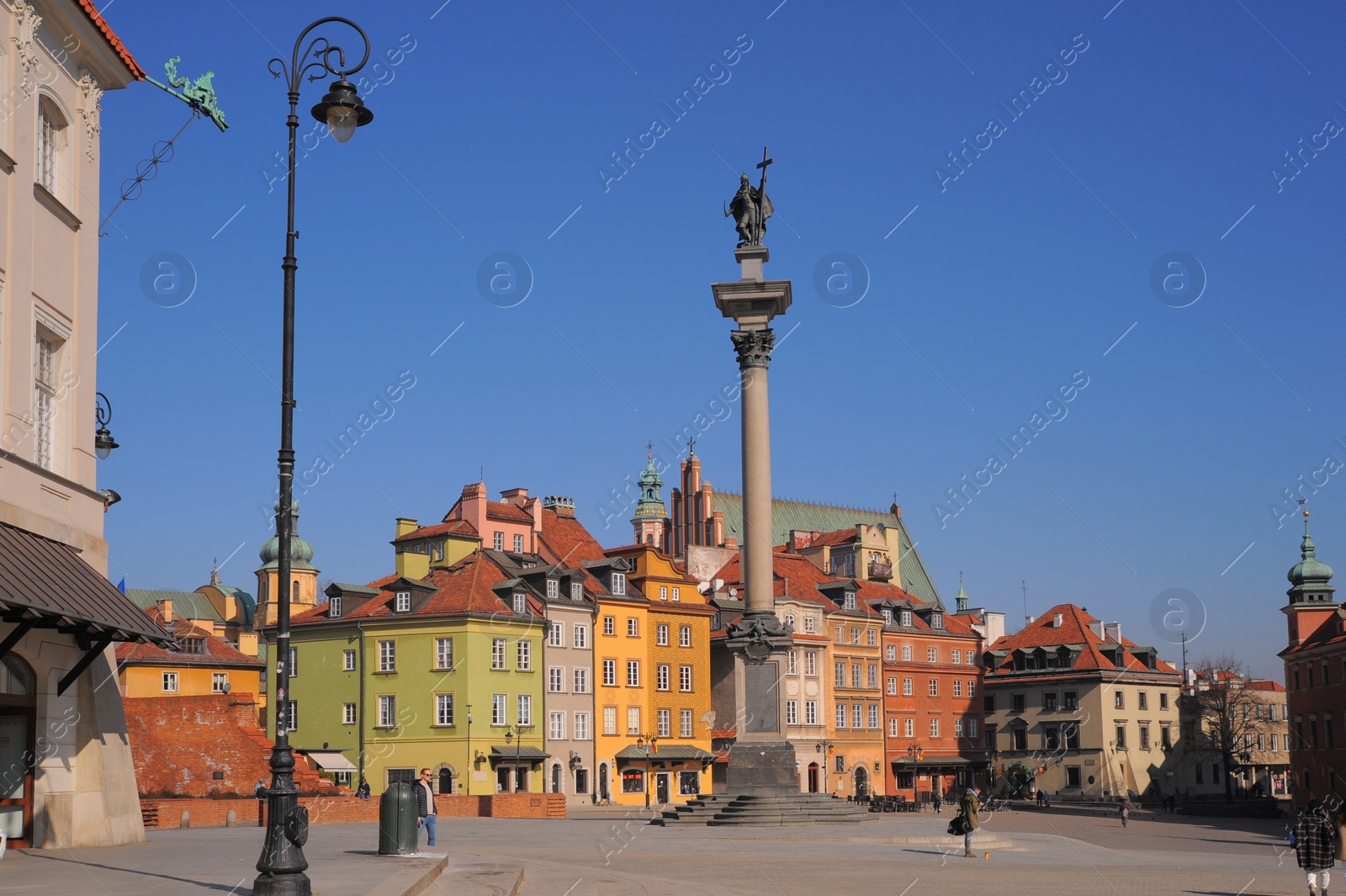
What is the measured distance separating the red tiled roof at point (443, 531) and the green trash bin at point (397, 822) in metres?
59.5

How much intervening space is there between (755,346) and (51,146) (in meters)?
19.1

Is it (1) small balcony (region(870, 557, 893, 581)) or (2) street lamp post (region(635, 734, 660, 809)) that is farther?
(1) small balcony (region(870, 557, 893, 581))

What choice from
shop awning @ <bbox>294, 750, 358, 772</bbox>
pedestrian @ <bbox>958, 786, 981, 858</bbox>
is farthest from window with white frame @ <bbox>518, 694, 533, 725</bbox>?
pedestrian @ <bbox>958, 786, 981, 858</bbox>

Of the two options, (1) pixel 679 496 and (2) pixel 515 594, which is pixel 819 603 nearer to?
(2) pixel 515 594

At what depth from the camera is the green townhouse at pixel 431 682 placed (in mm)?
73688

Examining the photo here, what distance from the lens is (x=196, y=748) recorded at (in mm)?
53875

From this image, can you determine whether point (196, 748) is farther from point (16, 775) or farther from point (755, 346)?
point (16, 775)

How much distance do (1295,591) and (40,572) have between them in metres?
88.2

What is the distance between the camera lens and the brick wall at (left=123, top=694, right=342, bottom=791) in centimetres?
5338

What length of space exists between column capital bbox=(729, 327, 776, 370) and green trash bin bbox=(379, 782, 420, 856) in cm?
1755

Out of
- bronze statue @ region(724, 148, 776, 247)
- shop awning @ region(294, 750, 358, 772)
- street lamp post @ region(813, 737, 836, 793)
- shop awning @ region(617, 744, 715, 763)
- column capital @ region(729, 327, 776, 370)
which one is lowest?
street lamp post @ region(813, 737, 836, 793)

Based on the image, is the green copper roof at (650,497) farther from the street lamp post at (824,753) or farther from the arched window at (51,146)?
the arched window at (51,146)

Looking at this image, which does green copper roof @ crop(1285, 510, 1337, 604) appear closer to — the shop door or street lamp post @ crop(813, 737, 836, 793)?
street lamp post @ crop(813, 737, 836, 793)

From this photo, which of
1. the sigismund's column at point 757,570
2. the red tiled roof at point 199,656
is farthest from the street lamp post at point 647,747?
the sigismund's column at point 757,570
